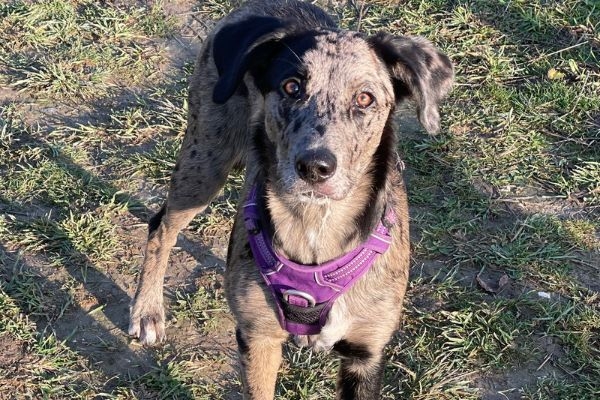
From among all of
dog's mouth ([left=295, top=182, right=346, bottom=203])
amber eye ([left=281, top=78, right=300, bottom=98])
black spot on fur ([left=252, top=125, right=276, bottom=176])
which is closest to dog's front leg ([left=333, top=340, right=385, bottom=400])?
dog's mouth ([left=295, top=182, right=346, bottom=203])

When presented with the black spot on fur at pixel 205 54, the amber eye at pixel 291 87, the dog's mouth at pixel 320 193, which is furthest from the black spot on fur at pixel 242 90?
the dog's mouth at pixel 320 193

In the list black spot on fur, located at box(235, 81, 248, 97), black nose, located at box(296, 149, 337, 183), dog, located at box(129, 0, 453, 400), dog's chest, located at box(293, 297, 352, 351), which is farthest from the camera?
black spot on fur, located at box(235, 81, 248, 97)

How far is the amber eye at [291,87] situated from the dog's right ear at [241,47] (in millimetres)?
200

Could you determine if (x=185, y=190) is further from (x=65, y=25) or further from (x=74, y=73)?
(x=65, y=25)

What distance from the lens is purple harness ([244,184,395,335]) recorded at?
3570mm

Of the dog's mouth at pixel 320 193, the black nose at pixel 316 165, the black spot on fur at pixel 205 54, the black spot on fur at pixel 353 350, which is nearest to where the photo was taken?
the black nose at pixel 316 165

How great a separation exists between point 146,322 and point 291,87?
1.85 m

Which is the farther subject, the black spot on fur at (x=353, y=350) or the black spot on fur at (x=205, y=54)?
the black spot on fur at (x=205, y=54)

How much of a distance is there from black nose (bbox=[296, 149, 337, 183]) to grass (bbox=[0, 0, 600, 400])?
163cm

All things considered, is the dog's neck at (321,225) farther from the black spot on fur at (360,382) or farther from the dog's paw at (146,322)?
the dog's paw at (146,322)

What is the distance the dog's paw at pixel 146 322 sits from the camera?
184 inches

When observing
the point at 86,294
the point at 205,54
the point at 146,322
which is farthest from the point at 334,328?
the point at 86,294

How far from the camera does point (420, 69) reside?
3.54 meters

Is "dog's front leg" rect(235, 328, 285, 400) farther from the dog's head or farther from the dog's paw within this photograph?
the dog's paw
